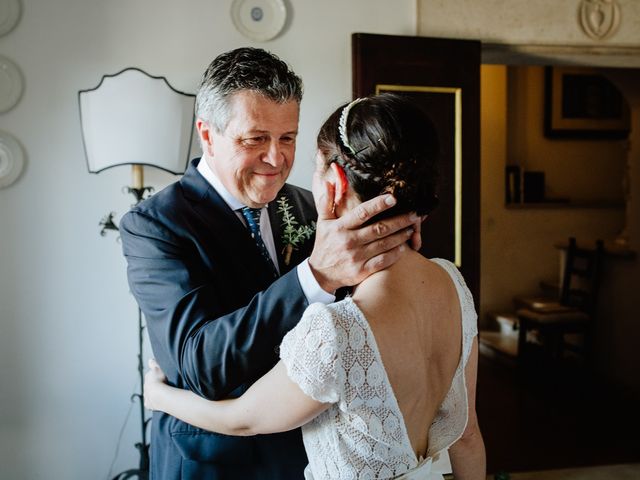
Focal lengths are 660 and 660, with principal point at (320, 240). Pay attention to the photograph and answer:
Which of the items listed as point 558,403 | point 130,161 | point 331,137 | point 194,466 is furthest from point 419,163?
point 558,403

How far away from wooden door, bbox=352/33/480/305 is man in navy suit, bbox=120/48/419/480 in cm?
165

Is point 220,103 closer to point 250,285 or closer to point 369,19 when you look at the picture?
point 250,285

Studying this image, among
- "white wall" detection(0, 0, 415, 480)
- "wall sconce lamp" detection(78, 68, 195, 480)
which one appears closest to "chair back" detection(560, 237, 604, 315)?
"white wall" detection(0, 0, 415, 480)

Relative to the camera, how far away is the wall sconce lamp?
2.85 metres

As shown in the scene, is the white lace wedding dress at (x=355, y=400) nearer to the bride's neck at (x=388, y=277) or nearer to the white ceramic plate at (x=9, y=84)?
the bride's neck at (x=388, y=277)

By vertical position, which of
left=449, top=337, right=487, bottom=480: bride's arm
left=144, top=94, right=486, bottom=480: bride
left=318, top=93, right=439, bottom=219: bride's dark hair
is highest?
left=318, top=93, right=439, bottom=219: bride's dark hair

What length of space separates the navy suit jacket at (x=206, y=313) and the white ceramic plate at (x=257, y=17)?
181 cm

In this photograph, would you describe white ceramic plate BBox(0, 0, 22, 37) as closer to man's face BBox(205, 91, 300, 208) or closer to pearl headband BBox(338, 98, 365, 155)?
man's face BBox(205, 91, 300, 208)

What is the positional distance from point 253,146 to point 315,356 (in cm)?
76

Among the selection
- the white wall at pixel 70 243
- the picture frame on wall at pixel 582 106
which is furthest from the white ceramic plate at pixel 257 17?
the picture frame on wall at pixel 582 106

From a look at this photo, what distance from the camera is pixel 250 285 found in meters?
1.62

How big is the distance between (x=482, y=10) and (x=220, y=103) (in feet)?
7.84

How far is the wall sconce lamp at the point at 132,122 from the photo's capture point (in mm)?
2848

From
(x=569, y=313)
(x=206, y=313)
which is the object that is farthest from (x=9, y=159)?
(x=569, y=313)
